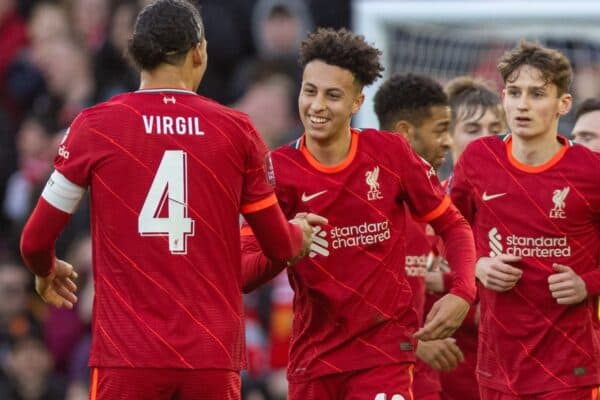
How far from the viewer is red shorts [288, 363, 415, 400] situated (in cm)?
655

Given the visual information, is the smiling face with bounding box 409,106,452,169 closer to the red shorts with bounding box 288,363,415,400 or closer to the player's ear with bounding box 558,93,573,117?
the player's ear with bounding box 558,93,573,117

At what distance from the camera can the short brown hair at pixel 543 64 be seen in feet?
22.8

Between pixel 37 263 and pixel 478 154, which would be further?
pixel 478 154

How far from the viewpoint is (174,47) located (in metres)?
5.77

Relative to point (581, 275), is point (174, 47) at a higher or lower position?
higher

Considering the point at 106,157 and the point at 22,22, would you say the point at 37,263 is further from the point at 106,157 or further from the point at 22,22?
the point at 22,22

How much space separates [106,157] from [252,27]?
750 centimetres

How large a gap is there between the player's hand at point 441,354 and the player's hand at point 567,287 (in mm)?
703

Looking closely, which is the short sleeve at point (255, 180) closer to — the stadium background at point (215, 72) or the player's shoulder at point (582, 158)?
the player's shoulder at point (582, 158)

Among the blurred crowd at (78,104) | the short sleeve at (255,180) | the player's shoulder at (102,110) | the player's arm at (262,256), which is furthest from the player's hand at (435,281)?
the blurred crowd at (78,104)

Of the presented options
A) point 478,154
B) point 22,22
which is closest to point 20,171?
point 22,22

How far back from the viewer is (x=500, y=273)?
21.9 ft

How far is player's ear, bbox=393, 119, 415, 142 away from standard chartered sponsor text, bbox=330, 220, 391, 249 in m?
1.17

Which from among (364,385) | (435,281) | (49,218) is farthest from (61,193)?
(435,281)
